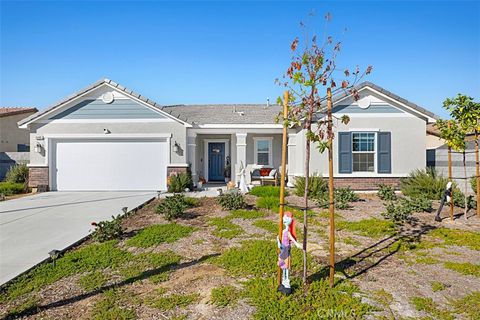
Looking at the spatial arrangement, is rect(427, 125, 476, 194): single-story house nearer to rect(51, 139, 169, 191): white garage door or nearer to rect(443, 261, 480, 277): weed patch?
rect(443, 261, 480, 277): weed patch

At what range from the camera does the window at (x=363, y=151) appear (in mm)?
11641

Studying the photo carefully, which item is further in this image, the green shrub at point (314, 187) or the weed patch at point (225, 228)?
the green shrub at point (314, 187)

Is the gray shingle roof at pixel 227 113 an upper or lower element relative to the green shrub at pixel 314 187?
upper

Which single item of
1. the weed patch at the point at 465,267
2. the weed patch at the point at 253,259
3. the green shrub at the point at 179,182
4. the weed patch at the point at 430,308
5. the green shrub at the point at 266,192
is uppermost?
the green shrub at the point at 179,182

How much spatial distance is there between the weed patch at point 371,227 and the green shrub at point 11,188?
1220 centimetres

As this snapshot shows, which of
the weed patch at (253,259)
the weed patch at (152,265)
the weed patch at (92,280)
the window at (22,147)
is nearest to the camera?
the weed patch at (92,280)

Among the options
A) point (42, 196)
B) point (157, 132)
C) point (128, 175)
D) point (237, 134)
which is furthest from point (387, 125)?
point (42, 196)

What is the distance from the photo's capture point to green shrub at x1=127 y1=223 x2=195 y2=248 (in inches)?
219

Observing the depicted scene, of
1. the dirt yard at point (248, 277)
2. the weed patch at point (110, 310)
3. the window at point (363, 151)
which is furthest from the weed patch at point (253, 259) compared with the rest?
the window at point (363, 151)

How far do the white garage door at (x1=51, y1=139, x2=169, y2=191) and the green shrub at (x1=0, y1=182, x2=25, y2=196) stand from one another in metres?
1.17

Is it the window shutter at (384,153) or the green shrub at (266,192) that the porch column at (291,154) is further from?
the window shutter at (384,153)

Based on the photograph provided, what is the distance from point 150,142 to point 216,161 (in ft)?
12.9

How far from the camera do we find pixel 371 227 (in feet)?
21.2

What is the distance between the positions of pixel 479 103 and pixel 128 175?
39.3 feet
